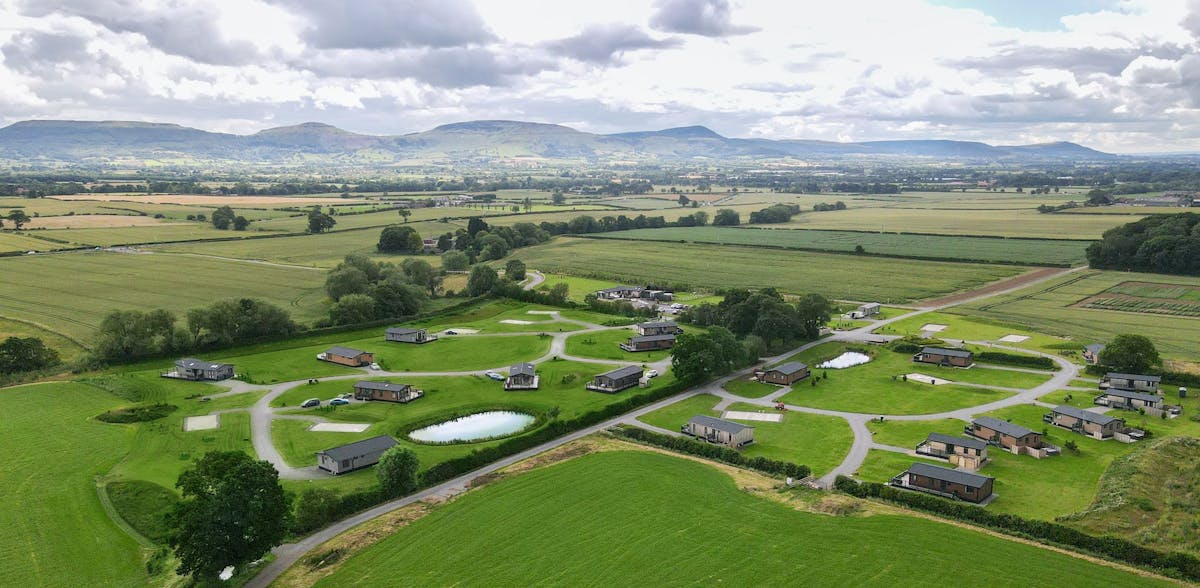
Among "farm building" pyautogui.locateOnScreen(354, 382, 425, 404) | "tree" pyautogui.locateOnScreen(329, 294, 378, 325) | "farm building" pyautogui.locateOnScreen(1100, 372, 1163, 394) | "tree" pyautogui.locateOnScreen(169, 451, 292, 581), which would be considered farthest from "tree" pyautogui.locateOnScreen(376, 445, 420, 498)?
"farm building" pyautogui.locateOnScreen(1100, 372, 1163, 394)

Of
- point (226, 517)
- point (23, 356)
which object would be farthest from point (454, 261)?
point (226, 517)

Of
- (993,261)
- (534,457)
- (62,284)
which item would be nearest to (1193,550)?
(534,457)

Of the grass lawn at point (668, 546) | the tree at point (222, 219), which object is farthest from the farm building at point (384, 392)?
the tree at point (222, 219)

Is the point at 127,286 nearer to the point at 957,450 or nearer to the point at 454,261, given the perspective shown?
the point at 454,261

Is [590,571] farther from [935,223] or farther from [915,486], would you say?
[935,223]

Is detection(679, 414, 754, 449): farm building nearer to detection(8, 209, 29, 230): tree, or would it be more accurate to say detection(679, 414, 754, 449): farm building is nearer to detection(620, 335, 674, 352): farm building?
detection(620, 335, 674, 352): farm building
